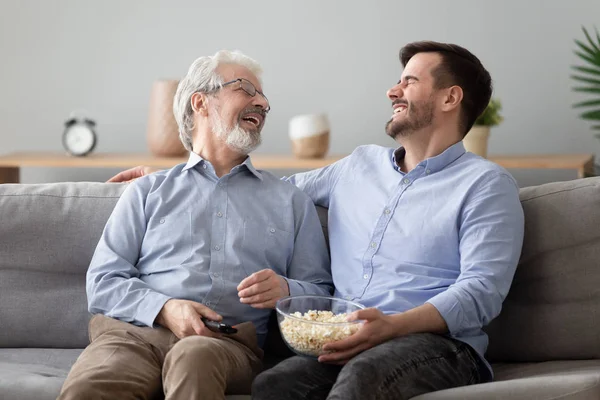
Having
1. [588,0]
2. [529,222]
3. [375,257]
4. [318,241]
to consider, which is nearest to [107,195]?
[318,241]

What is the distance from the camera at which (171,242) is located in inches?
96.1

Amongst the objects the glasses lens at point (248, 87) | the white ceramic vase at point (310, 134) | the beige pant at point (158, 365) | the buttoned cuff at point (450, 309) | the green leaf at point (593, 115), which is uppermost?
the glasses lens at point (248, 87)

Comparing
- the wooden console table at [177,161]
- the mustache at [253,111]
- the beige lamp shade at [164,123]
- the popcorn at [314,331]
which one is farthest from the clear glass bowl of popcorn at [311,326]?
the beige lamp shade at [164,123]

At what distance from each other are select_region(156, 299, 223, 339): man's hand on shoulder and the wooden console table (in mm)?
1794

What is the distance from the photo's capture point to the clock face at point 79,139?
438 cm

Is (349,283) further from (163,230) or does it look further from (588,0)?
(588,0)

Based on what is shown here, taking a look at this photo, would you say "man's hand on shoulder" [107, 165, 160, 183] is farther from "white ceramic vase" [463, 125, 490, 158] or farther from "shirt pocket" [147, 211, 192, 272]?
"white ceramic vase" [463, 125, 490, 158]

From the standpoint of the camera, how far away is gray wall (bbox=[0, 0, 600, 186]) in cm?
428

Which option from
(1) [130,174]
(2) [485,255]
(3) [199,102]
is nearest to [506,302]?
(2) [485,255]

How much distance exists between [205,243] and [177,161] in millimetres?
1715

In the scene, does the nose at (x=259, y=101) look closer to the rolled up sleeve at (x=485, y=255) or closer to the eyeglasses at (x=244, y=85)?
the eyeglasses at (x=244, y=85)

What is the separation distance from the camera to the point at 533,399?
1.95 meters

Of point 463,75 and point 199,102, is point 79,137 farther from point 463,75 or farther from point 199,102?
point 463,75

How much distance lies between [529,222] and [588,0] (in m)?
2.20
